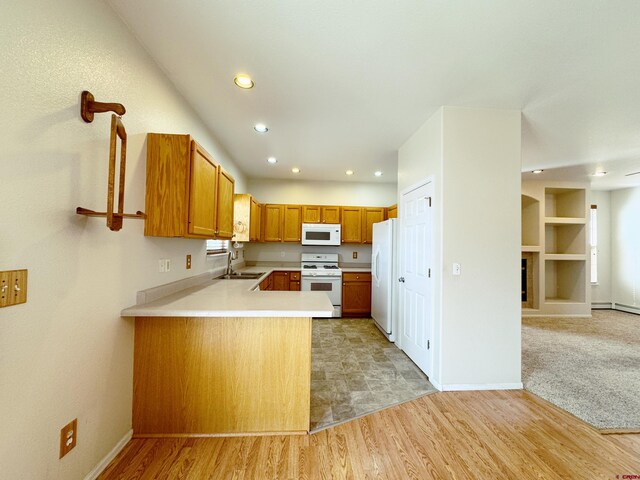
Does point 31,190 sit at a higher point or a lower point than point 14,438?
higher

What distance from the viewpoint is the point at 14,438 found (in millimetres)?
1055

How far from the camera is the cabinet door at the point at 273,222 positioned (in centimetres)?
527

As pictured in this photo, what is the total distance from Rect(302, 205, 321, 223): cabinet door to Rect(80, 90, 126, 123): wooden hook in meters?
4.03

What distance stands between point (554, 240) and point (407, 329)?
4.82 m

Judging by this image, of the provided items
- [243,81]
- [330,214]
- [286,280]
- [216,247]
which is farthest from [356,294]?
[243,81]

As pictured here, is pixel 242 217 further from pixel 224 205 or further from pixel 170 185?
pixel 170 185

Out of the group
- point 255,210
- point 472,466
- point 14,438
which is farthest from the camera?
point 255,210

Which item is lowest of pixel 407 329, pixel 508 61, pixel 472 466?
pixel 472 466

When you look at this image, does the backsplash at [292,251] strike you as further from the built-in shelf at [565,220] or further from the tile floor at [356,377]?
the built-in shelf at [565,220]

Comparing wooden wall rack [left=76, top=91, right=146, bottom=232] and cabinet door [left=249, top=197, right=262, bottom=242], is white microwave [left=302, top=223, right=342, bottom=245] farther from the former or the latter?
wooden wall rack [left=76, top=91, right=146, bottom=232]

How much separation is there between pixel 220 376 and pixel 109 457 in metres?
0.71

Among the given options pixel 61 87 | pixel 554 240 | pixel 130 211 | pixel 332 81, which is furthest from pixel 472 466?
pixel 554 240

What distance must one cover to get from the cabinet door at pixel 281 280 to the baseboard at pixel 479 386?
310 centimetres

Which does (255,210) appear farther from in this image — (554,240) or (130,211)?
(554,240)
